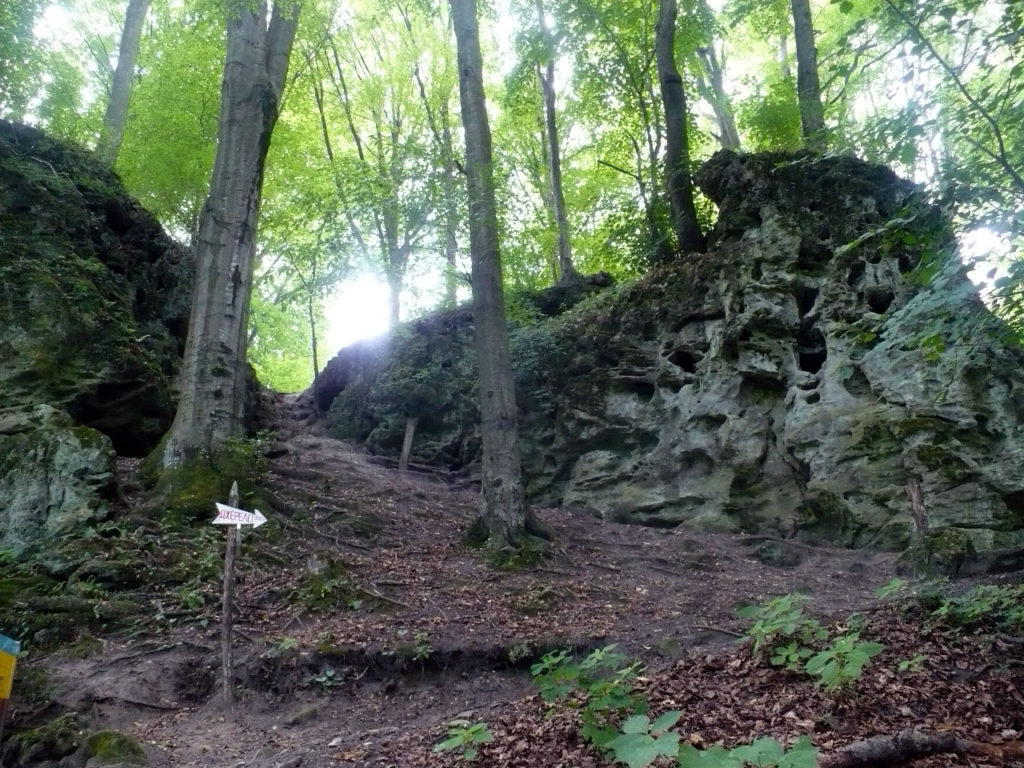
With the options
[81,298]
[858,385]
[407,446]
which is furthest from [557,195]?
[81,298]

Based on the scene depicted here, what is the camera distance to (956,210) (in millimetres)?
3900

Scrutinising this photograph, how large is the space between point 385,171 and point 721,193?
680 centimetres

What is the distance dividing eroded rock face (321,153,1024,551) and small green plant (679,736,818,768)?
602 cm

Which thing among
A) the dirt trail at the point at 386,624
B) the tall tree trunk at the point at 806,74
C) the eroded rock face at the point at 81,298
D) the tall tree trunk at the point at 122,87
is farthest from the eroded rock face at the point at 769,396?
the tall tree trunk at the point at 122,87

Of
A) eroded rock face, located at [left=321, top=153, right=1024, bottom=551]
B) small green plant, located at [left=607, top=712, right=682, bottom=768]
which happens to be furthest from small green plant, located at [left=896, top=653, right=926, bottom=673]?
eroded rock face, located at [left=321, top=153, right=1024, bottom=551]

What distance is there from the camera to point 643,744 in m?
2.76

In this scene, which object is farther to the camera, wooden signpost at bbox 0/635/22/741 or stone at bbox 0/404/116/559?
stone at bbox 0/404/116/559

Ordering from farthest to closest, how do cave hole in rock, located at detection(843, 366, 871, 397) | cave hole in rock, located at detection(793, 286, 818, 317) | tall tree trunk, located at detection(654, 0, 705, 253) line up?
1. tall tree trunk, located at detection(654, 0, 705, 253)
2. cave hole in rock, located at detection(793, 286, 818, 317)
3. cave hole in rock, located at detection(843, 366, 871, 397)

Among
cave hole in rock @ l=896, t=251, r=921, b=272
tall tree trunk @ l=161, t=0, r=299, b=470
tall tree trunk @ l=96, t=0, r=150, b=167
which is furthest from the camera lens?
tall tree trunk @ l=96, t=0, r=150, b=167

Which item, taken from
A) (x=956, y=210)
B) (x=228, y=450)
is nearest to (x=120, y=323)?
(x=228, y=450)

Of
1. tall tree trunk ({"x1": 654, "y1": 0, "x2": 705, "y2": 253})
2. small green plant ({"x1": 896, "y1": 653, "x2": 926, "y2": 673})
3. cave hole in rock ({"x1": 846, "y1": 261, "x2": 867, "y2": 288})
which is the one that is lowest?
small green plant ({"x1": 896, "y1": 653, "x2": 926, "y2": 673})

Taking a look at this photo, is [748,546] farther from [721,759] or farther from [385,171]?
[385,171]

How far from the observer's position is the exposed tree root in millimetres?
3077

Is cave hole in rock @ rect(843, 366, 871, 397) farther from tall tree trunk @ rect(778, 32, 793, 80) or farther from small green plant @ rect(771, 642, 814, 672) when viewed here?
tall tree trunk @ rect(778, 32, 793, 80)
